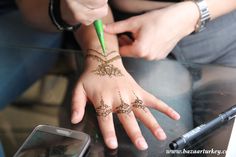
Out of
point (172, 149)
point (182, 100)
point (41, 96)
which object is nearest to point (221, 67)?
point (182, 100)

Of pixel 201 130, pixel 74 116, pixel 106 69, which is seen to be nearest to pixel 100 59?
pixel 106 69

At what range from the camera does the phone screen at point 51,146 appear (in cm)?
54

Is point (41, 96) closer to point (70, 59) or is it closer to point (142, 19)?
point (70, 59)

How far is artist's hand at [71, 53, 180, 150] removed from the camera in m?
0.60

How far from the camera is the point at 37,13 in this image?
2.62 feet

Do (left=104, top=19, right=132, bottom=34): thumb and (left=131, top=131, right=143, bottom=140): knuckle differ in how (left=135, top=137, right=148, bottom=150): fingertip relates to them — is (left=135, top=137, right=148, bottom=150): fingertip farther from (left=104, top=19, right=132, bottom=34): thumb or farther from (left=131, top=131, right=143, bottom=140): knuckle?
(left=104, top=19, right=132, bottom=34): thumb

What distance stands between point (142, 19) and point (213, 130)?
0.27 metres

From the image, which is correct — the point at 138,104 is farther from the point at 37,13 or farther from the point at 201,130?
the point at 37,13

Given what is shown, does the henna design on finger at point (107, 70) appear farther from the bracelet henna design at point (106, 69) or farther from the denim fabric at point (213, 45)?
the denim fabric at point (213, 45)

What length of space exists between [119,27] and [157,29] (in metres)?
0.08

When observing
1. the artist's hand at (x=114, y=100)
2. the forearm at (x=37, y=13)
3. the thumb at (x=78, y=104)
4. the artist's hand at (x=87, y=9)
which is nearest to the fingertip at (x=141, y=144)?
the artist's hand at (x=114, y=100)

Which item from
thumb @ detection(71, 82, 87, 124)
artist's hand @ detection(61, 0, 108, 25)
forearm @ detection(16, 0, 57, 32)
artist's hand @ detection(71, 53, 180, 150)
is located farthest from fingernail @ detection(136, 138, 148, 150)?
forearm @ detection(16, 0, 57, 32)

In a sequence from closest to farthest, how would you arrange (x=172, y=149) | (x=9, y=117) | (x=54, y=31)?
(x=172, y=149)
(x=9, y=117)
(x=54, y=31)

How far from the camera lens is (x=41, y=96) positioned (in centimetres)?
73
